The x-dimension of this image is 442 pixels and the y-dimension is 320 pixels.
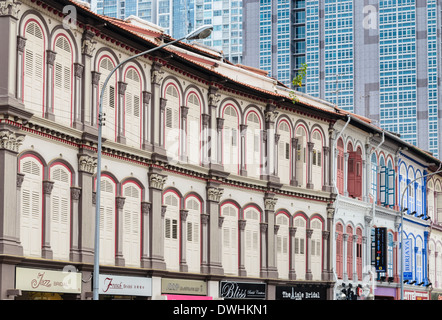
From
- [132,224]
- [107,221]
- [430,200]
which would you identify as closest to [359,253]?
[430,200]

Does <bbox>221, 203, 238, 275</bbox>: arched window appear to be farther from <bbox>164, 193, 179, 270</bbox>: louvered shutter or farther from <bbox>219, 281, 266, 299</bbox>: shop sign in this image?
<bbox>164, 193, 179, 270</bbox>: louvered shutter

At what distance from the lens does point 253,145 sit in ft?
134

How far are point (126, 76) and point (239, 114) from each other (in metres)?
9.05

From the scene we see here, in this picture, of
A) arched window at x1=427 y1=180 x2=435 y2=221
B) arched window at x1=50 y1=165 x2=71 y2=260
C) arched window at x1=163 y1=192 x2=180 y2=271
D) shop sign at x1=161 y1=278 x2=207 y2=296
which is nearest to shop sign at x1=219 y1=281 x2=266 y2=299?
shop sign at x1=161 y1=278 x2=207 y2=296

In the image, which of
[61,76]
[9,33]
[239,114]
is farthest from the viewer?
[239,114]

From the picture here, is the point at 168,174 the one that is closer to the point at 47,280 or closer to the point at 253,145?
the point at 253,145

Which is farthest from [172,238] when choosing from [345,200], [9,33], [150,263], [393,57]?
[393,57]

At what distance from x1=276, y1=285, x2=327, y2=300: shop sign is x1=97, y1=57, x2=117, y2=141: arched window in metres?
14.1

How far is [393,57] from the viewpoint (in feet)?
431

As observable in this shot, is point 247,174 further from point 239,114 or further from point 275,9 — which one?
point 275,9

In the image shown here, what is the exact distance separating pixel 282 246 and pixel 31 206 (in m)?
18.9

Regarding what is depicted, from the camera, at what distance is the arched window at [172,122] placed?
34.9 meters

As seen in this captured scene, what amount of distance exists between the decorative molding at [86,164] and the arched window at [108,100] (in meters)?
1.61
